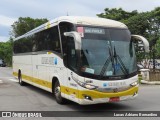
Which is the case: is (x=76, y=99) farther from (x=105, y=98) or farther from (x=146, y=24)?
(x=146, y=24)

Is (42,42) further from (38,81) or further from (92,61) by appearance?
(92,61)

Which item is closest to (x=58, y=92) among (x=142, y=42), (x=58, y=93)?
(x=58, y=93)

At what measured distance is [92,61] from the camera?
10398 mm

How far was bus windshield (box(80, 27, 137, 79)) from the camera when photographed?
10367 mm

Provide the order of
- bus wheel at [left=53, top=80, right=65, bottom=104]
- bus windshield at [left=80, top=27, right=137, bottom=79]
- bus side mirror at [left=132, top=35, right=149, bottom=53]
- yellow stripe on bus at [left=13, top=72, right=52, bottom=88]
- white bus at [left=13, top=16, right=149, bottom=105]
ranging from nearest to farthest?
white bus at [left=13, top=16, right=149, bottom=105], bus windshield at [left=80, top=27, right=137, bottom=79], bus side mirror at [left=132, top=35, right=149, bottom=53], bus wheel at [left=53, top=80, right=65, bottom=104], yellow stripe on bus at [left=13, top=72, right=52, bottom=88]

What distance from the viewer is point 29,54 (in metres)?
17.4

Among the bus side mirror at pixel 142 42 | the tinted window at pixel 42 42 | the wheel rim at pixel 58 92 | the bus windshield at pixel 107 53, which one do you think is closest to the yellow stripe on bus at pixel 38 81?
the wheel rim at pixel 58 92

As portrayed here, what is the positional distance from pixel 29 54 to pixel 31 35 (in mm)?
1013

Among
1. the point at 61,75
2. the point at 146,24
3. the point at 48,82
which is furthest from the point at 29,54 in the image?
the point at 146,24

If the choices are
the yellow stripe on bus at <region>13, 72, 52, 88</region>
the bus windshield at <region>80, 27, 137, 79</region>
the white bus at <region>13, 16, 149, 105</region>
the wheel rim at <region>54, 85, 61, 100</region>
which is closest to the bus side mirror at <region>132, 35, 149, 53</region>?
the white bus at <region>13, 16, 149, 105</region>

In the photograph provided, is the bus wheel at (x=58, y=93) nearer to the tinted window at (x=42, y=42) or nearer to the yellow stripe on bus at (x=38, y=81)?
the yellow stripe on bus at (x=38, y=81)

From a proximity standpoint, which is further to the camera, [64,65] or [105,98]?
[64,65]

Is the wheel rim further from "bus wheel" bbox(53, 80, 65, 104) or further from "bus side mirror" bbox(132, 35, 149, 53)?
"bus side mirror" bbox(132, 35, 149, 53)

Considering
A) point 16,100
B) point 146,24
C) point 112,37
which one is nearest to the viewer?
point 112,37
